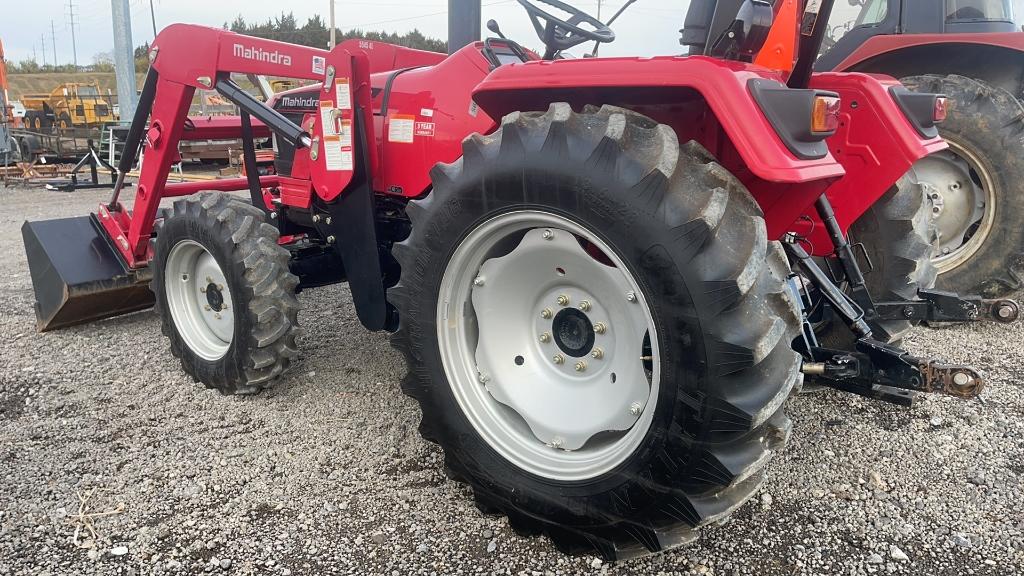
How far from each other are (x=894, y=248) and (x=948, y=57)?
109 inches

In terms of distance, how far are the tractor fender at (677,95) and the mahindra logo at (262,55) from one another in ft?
4.70

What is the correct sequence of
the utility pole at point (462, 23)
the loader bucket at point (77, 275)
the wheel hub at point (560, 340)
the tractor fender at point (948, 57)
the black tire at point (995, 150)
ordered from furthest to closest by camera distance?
1. the utility pole at point (462, 23)
2. the tractor fender at point (948, 57)
3. the black tire at point (995, 150)
4. the loader bucket at point (77, 275)
5. the wheel hub at point (560, 340)

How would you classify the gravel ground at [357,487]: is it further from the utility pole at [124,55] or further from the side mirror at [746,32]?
the utility pole at [124,55]

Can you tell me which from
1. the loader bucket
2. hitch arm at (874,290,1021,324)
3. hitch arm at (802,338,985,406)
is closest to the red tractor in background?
hitch arm at (874,290,1021,324)

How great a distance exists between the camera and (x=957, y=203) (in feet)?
15.6

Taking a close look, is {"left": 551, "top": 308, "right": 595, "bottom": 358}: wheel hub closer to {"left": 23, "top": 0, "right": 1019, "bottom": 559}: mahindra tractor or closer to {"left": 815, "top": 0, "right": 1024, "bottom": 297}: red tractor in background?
{"left": 23, "top": 0, "right": 1019, "bottom": 559}: mahindra tractor

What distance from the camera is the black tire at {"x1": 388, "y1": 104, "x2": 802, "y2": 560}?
1811mm

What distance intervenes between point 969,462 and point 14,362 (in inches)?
185

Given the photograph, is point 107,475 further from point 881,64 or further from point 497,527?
point 881,64

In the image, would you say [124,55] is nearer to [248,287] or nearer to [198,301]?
[198,301]

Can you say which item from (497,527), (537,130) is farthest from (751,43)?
(497,527)

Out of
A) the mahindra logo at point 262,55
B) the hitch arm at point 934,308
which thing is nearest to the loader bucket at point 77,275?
the mahindra logo at point 262,55

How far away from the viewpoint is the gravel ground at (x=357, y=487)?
2248 mm

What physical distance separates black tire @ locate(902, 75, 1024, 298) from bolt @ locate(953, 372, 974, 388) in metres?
2.91
